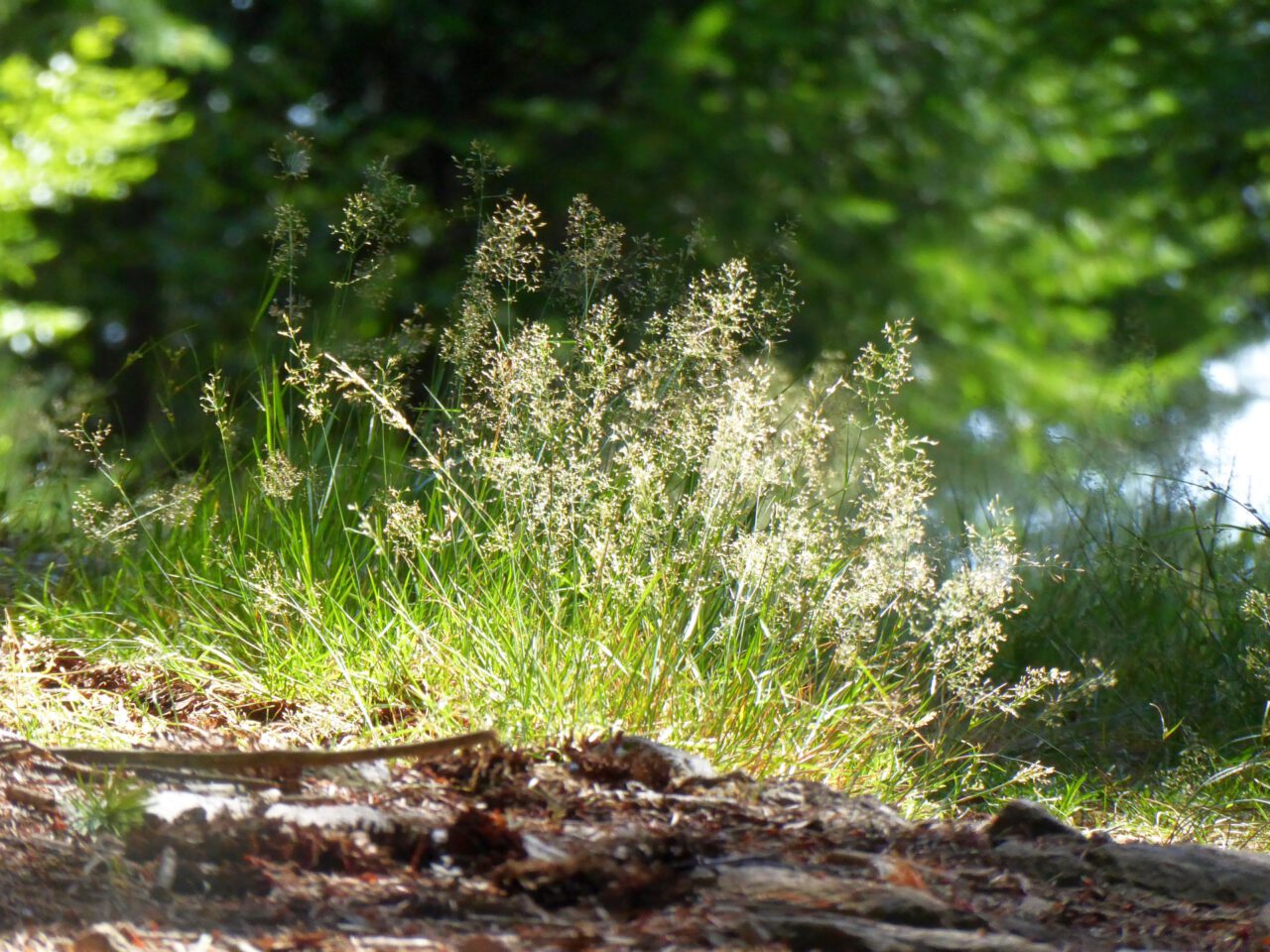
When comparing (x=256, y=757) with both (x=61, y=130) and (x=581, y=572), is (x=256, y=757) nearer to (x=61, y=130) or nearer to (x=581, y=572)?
(x=581, y=572)

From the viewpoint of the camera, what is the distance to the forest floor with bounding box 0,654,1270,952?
139 centimetres

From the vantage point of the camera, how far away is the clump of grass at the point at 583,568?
2.31 meters

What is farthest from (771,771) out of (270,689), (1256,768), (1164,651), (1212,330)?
(1212,330)

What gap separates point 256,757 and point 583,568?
3.23 ft

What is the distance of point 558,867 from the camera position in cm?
151

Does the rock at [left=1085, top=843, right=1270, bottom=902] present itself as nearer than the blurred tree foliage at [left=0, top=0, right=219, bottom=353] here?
Yes

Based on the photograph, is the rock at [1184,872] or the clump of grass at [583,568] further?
the clump of grass at [583,568]

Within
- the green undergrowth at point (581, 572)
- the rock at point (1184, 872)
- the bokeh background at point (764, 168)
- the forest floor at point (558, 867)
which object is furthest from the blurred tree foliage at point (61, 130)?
the rock at point (1184, 872)

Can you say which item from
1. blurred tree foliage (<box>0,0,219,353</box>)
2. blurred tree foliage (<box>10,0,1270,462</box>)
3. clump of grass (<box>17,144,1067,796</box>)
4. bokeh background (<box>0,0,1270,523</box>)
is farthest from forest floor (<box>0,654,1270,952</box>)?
blurred tree foliage (<box>0,0,219,353</box>)

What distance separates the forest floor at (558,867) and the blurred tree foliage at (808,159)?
289 cm

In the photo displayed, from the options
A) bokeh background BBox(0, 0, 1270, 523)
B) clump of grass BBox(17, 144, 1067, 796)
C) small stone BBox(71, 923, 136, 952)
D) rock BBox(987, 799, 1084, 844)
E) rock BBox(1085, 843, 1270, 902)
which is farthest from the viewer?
bokeh background BBox(0, 0, 1270, 523)

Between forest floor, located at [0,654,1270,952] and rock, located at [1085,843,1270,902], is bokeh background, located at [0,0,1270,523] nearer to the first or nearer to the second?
rock, located at [1085,843,1270,902]

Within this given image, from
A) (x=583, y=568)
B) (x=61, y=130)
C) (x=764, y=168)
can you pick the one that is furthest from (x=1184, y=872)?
(x=61, y=130)

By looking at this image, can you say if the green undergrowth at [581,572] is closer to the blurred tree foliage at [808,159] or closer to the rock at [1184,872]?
the rock at [1184,872]
